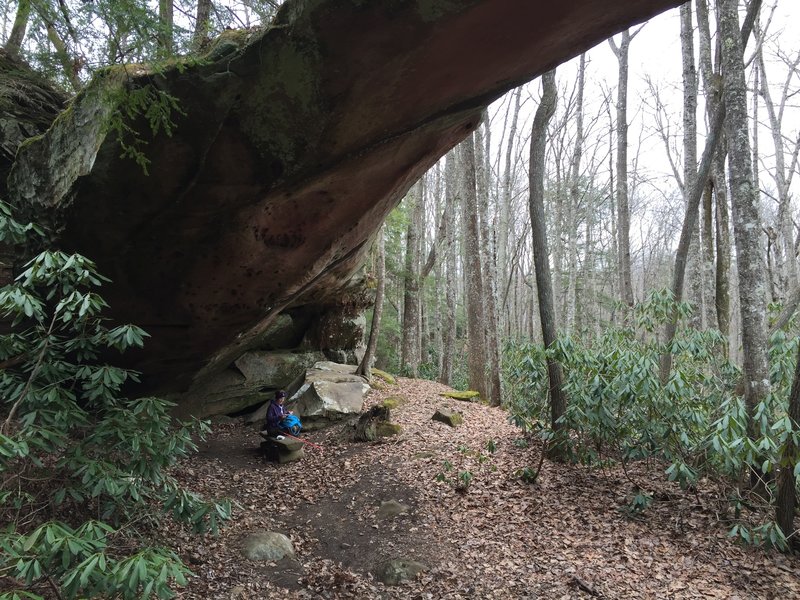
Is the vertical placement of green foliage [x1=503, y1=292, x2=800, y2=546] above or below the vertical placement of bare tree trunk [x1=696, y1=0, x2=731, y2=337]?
below

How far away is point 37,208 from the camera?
550 cm

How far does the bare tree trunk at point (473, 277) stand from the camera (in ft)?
36.9

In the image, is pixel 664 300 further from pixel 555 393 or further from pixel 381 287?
pixel 381 287

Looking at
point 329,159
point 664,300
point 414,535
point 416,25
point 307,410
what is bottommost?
point 414,535

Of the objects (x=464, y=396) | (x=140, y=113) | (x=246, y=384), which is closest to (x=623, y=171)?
(x=464, y=396)

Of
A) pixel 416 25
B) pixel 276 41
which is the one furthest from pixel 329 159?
pixel 416 25

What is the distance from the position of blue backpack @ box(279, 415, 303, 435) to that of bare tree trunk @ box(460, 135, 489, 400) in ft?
15.6

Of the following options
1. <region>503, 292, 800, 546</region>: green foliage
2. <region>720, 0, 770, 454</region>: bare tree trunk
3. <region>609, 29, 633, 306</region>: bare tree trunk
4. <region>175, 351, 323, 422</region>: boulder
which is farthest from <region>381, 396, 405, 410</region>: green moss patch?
<region>720, 0, 770, 454</region>: bare tree trunk

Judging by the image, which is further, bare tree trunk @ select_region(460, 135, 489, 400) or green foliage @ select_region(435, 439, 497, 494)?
bare tree trunk @ select_region(460, 135, 489, 400)

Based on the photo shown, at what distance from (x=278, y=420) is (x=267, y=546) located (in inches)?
117

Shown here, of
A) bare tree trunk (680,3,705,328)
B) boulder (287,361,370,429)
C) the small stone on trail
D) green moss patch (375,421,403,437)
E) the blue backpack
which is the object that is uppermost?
bare tree trunk (680,3,705,328)

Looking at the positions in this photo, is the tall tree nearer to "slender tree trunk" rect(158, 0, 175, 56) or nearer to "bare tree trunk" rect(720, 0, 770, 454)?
"bare tree trunk" rect(720, 0, 770, 454)

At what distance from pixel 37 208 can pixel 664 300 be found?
8.39 metres

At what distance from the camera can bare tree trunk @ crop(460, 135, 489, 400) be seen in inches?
442
